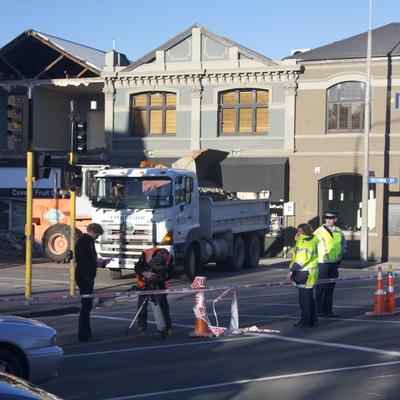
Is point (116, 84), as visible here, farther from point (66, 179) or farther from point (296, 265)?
point (296, 265)

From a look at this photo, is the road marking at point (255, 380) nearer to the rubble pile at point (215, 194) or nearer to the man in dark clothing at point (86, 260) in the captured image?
the man in dark clothing at point (86, 260)

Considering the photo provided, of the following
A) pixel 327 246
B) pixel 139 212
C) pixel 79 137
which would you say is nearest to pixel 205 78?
pixel 139 212

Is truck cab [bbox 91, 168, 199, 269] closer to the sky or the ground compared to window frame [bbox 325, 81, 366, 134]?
closer to the ground

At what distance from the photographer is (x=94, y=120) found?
41344 mm

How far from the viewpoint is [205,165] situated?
26344 millimetres

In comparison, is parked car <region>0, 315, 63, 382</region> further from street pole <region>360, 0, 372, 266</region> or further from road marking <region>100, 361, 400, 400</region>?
street pole <region>360, 0, 372, 266</region>

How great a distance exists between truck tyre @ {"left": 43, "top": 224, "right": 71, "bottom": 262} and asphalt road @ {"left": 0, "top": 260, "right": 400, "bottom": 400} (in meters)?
10.6

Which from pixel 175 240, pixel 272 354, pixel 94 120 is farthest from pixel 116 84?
pixel 272 354

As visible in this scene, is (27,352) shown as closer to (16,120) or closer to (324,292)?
(324,292)

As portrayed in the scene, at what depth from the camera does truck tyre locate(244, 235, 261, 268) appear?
2625cm

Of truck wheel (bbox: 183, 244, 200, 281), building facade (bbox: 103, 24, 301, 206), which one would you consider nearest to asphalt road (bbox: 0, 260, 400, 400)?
truck wheel (bbox: 183, 244, 200, 281)

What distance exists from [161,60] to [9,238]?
11.1m

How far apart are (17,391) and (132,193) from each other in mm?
16631

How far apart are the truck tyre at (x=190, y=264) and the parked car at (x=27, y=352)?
1324 centimetres
